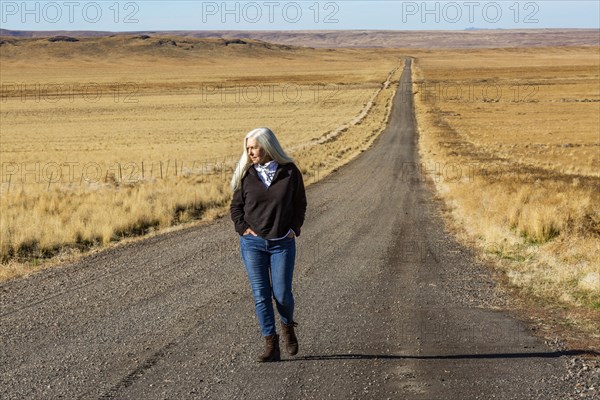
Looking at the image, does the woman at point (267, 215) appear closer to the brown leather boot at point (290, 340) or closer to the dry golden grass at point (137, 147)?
the brown leather boot at point (290, 340)

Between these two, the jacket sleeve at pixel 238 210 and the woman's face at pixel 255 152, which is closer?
the woman's face at pixel 255 152

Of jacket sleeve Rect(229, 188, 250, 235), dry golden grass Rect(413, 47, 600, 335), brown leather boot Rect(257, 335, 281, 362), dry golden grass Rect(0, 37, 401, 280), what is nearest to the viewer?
jacket sleeve Rect(229, 188, 250, 235)

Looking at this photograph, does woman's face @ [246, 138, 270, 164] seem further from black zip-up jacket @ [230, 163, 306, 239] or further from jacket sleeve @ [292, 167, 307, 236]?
jacket sleeve @ [292, 167, 307, 236]

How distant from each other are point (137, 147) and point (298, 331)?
102ft

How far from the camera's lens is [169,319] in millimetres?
6977

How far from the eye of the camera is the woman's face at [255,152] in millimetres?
5379

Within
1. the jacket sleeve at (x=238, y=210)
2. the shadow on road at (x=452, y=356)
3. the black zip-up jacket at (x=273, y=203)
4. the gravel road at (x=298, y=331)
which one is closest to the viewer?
the gravel road at (x=298, y=331)

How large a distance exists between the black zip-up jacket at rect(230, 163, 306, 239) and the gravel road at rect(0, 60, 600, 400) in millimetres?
1184

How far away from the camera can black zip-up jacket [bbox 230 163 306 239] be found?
5500 mm

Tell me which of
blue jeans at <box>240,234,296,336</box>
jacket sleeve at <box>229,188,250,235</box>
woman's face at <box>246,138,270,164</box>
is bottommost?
blue jeans at <box>240,234,296,336</box>

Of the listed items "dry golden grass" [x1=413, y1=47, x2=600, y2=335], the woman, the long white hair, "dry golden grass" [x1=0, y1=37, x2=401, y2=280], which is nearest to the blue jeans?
the woman

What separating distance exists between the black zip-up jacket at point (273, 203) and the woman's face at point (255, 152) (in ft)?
0.39

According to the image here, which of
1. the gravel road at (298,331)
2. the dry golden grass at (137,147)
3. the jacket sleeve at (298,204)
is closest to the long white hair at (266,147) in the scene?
the jacket sleeve at (298,204)

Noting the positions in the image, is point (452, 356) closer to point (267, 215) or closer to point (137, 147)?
point (267, 215)
